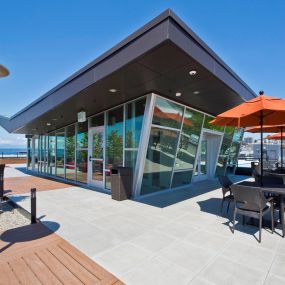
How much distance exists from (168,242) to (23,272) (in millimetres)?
2069

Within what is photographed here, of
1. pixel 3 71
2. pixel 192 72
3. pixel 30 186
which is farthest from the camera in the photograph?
pixel 30 186

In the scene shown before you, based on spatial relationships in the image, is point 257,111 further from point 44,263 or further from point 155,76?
point 44,263

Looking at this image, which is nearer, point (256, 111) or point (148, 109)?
point (256, 111)

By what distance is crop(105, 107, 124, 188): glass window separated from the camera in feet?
24.5

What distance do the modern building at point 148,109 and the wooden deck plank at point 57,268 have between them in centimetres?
339

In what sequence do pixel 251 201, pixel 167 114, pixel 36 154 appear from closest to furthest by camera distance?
pixel 251 201 < pixel 167 114 < pixel 36 154

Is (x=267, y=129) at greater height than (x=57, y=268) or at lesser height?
greater

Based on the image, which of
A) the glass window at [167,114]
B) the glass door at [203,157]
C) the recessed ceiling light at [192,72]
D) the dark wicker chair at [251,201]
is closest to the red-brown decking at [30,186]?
the glass window at [167,114]

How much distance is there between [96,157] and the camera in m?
8.69

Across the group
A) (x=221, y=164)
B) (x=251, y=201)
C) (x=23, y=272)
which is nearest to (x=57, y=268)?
(x=23, y=272)

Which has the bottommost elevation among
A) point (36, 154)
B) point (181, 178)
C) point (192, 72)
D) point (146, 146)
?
point (181, 178)

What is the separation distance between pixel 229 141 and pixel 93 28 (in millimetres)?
8801

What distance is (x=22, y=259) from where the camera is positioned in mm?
3047

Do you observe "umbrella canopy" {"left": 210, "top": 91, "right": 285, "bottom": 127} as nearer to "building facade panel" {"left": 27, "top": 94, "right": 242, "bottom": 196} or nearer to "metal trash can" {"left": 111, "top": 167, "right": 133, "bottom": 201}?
"building facade panel" {"left": 27, "top": 94, "right": 242, "bottom": 196}
